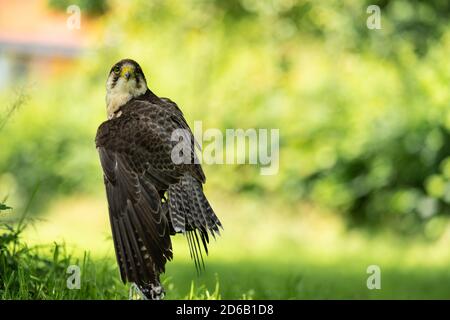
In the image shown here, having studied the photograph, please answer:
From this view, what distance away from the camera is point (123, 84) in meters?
3.78

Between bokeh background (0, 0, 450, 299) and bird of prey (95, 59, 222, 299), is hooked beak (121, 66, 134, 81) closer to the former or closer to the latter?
bird of prey (95, 59, 222, 299)

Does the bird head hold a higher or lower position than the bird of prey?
higher

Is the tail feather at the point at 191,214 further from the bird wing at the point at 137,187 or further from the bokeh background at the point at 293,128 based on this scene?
the bokeh background at the point at 293,128

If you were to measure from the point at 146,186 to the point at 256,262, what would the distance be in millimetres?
4684

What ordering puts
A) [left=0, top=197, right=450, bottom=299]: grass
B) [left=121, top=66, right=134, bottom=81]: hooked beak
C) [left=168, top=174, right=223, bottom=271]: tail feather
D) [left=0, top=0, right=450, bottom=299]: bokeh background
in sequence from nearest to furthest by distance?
1. [left=168, top=174, right=223, bottom=271]: tail feather
2. [left=121, top=66, right=134, bottom=81]: hooked beak
3. [left=0, top=197, right=450, bottom=299]: grass
4. [left=0, top=0, right=450, bottom=299]: bokeh background

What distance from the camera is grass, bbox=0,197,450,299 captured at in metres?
4.49

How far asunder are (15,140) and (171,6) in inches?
127

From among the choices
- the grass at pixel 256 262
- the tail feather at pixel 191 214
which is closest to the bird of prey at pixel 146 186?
the tail feather at pixel 191 214

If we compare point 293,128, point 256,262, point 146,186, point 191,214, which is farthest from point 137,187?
point 293,128

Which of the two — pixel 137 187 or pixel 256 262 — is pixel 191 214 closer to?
pixel 137 187

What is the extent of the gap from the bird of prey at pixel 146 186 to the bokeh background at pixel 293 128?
3.44 metres

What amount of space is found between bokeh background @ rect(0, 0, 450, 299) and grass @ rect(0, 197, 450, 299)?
0.03m

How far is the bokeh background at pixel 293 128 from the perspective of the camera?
911cm

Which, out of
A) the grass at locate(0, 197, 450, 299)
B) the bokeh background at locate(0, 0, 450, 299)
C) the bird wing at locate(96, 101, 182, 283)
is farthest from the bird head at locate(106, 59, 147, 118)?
the bokeh background at locate(0, 0, 450, 299)
